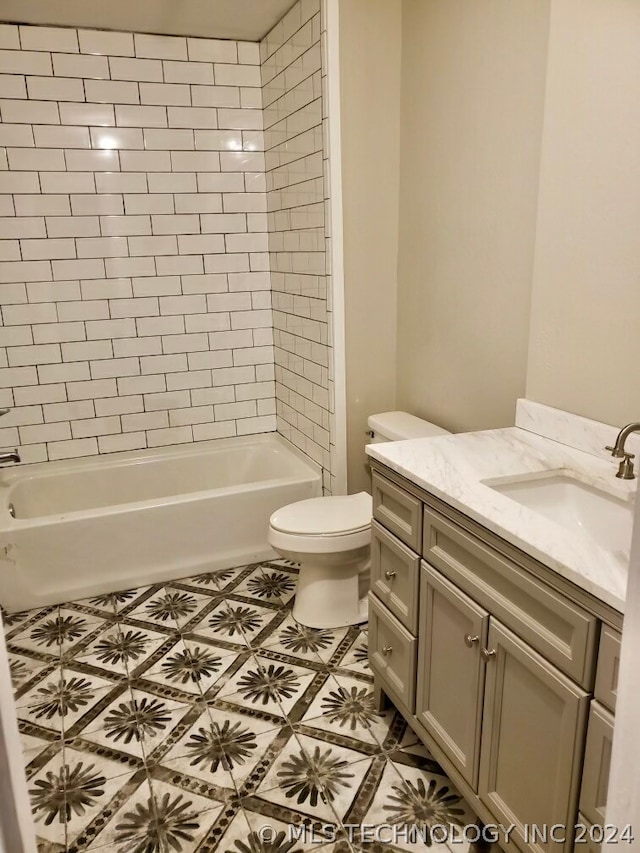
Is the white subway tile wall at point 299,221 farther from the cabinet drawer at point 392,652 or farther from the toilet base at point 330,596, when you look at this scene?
the cabinet drawer at point 392,652

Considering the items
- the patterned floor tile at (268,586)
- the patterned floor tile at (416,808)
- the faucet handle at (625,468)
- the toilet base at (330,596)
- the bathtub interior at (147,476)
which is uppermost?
the faucet handle at (625,468)

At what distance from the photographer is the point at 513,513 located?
145cm

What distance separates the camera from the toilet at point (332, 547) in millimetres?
2545

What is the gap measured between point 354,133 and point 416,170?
319 mm

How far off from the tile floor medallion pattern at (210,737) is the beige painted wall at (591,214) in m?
1.21

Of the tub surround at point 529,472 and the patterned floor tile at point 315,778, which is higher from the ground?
the tub surround at point 529,472

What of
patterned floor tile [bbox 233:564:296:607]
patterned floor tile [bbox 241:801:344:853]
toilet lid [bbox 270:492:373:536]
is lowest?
patterned floor tile [bbox 233:564:296:607]

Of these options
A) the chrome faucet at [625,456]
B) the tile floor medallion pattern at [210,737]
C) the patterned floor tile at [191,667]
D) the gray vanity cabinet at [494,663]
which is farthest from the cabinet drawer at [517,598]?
the patterned floor tile at [191,667]

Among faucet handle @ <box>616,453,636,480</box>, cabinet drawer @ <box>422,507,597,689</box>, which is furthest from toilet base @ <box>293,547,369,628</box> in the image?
faucet handle @ <box>616,453,636,480</box>

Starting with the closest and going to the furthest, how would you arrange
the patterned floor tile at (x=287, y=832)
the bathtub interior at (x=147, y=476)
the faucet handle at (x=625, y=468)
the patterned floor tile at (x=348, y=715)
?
the faucet handle at (x=625, y=468)
the patterned floor tile at (x=287, y=832)
the patterned floor tile at (x=348, y=715)
the bathtub interior at (x=147, y=476)

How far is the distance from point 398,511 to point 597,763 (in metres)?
→ 0.83

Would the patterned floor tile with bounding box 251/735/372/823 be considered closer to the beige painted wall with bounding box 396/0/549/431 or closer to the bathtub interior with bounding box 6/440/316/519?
the beige painted wall with bounding box 396/0/549/431

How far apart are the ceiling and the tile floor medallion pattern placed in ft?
8.74

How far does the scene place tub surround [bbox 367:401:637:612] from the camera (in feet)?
4.04
